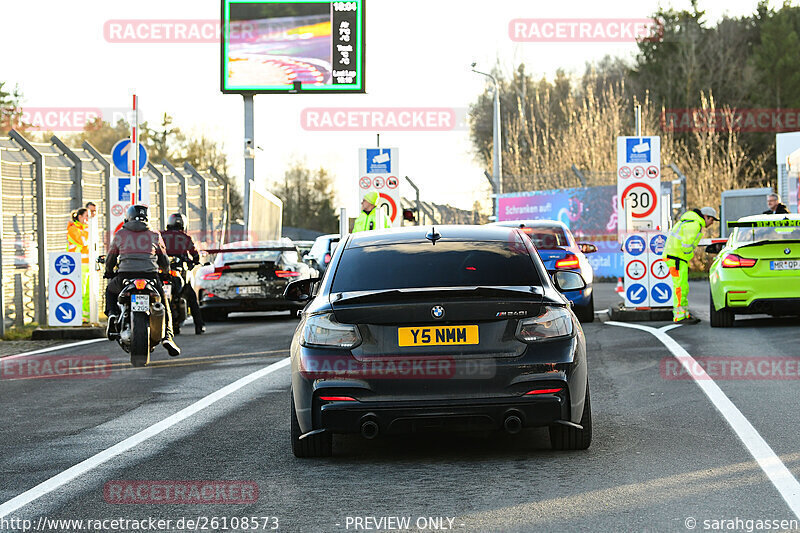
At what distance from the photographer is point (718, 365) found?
40.4 feet

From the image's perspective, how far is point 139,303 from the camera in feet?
42.2

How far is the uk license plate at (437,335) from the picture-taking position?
7.29 metres

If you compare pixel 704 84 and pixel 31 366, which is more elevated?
pixel 704 84

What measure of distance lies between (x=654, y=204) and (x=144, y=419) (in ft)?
38.2

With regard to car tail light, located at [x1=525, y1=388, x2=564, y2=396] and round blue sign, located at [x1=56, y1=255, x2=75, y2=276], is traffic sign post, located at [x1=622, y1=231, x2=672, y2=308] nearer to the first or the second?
round blue sign, located at [x1=56, y1=255, x2=75, y2=276]

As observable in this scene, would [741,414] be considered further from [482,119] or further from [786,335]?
[482,119]

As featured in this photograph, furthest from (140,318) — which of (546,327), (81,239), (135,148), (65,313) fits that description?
(81,239)

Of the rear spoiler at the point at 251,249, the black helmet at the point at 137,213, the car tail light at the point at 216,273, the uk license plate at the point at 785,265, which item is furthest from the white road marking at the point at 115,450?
the rear spoiler at the point at 251,249

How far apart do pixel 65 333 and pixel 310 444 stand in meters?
11.0

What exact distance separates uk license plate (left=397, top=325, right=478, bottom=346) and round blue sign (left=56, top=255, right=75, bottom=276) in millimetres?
11748

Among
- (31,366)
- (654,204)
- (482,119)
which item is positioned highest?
(482,119)

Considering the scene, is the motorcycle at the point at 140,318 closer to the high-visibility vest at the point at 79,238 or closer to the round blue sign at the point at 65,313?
the round blue sign at the point at 65,313

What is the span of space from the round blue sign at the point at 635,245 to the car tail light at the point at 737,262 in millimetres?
2466

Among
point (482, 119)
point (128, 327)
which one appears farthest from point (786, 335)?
point (482, 119)
